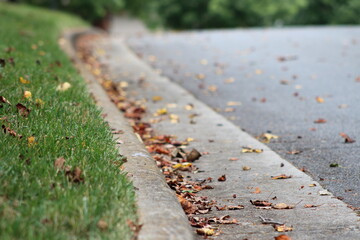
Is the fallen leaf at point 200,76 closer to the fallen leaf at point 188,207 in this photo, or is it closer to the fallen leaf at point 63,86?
the fallen leaf at point 63,86

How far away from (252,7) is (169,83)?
80.3ft

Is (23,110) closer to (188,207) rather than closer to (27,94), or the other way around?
(27,94)

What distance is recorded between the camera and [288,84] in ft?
27.8

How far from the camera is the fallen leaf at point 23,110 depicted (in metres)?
4.47

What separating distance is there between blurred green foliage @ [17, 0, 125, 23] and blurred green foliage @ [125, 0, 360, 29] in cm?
317

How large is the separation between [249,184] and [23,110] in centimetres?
184

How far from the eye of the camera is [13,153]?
11.4 feet

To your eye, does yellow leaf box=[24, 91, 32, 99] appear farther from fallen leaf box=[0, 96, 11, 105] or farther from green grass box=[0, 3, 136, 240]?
fallen leaf box=[0, 96, 11, 105]

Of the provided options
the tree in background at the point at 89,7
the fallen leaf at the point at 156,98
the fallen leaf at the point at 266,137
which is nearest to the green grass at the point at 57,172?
the fallen leaf at the point at 266,137

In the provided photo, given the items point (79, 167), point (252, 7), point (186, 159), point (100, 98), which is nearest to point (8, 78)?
point (100, 98)

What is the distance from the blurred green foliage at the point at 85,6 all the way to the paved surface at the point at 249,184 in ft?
72.2

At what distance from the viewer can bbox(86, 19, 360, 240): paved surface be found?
334cm

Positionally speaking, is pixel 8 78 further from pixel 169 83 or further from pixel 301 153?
pixel 169 83

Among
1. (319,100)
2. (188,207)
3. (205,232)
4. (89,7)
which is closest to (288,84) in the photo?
(319,100)
